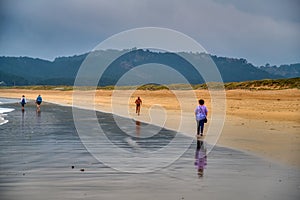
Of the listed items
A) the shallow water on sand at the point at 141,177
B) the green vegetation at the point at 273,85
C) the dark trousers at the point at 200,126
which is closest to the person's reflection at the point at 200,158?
the shallow water on sand at the point at 141,177

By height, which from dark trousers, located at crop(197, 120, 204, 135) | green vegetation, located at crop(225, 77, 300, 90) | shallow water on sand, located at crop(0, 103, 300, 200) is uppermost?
green vegetation, located at crop(225, 77, 300, 90)

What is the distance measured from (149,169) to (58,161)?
333 centimetres

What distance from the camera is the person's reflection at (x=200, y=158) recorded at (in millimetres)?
12824

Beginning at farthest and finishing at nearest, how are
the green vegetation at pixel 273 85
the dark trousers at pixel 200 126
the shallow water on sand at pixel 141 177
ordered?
the green vegetation at pixel 273 85, the dark trousers at pixel 200 126, the shallow water on sand at pixel 141 177

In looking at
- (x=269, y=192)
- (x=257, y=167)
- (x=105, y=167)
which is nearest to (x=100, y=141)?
(x=105, y=167)

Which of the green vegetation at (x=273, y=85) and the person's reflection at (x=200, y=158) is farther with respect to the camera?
the green vegetation at (x=273, y=85)

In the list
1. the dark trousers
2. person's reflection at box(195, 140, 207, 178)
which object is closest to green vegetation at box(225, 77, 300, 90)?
the dark trousers

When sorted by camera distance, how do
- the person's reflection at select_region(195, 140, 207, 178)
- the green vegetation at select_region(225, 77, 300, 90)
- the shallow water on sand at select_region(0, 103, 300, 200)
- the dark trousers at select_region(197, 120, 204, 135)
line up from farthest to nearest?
1. the green vegetation at select_region(225, 77, 300, 90)
2. the dark trousers at select_region(197, 120, 204, 135)
3. the person's reflection at select_region(195, 140, 207, 178)
4. the shallow water on sand at select_region(0, 103, 300, 200)

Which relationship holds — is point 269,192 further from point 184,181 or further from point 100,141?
point 100,141

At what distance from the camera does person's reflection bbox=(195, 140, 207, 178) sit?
12.8 metres

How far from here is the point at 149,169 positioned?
512 inches

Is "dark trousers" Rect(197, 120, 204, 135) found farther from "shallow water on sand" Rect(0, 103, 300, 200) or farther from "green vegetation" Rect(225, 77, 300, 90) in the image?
"green vegetation" Rect(225, 77, 300, 90)

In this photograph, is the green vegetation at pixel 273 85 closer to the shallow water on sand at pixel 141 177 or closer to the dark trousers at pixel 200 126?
the dark trousers at pixel 200 126

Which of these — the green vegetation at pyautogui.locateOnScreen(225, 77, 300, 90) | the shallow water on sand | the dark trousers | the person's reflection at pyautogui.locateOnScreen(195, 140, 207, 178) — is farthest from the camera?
the green vegetation at pyautogui.locateOnScreen(225, 77, 300, 90)
